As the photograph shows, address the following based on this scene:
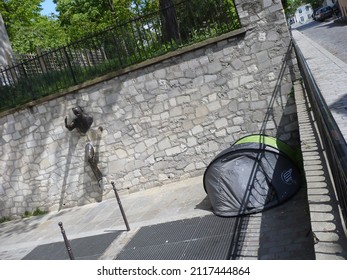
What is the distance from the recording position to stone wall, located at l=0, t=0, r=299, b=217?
830 cm

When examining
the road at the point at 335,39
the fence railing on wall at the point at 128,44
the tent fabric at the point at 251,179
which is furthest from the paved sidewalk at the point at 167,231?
the road at the point at 335,39

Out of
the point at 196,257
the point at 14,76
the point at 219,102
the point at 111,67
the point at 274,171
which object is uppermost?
the point at 14,76

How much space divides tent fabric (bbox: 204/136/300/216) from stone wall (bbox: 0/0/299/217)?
7.38 feet

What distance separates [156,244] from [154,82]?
4163 mm

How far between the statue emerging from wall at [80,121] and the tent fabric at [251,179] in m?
4.01

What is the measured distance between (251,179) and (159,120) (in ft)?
11.1

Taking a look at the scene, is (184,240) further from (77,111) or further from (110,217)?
(77,111)

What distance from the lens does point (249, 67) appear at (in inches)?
329

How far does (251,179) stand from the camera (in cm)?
625

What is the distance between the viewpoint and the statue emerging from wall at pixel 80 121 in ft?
30.0

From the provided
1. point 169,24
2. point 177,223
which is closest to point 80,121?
point 169,24

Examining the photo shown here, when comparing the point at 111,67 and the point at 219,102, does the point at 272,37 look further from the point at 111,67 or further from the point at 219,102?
the point at 111,67

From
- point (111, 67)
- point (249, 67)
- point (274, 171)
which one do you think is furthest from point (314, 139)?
point (111, 67)

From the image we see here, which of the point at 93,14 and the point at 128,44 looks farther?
the point at 93,14
